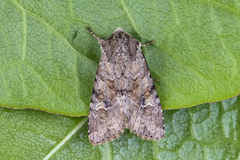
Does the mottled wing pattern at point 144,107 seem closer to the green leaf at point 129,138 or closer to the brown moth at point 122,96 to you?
the brown moth at point 122,96

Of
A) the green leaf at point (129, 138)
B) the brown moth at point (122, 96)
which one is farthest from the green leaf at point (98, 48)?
the green leaf at point (129, 138)

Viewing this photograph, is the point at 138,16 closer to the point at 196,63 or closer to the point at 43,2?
the point at 196,63

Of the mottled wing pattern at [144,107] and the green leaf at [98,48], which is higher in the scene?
the green leaf at [98,48]

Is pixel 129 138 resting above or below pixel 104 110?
below

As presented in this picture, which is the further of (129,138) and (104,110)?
(129,138)

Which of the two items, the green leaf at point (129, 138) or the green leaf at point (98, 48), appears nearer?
the green leaf at point (98, 48)

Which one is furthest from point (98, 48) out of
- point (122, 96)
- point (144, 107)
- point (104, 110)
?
point (144, 107)

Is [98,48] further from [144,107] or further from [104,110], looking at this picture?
[144,107]
